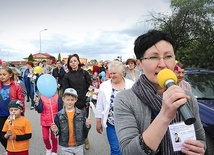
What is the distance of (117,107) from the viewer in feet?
4.71

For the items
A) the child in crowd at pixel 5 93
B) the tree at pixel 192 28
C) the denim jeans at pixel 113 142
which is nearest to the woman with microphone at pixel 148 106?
the denim jeans at pixel 113 142

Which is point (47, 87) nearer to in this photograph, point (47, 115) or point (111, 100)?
point (47, 115)

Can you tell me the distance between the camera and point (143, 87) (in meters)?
1.45

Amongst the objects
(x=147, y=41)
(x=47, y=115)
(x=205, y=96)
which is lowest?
(x=47, y=115)

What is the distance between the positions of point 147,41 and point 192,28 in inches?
630

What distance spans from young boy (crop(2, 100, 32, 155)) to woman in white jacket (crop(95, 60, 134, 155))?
1.21 metres

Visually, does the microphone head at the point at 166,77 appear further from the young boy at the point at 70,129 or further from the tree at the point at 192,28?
the tree at the point at 192,28

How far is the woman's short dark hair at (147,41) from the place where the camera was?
1434mm

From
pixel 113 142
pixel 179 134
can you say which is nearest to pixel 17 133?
pixel 113 142

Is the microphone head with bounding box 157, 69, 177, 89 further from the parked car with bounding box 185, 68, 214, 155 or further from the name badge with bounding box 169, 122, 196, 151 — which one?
the parked car with bounding box 185, 68, 214, 155

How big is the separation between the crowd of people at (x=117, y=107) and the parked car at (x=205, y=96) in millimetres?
465

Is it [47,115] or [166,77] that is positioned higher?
[166,77]

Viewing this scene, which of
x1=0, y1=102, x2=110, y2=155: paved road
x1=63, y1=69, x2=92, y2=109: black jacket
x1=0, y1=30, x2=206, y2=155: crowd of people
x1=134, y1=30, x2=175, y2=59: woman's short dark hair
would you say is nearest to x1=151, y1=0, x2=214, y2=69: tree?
x1=0, y1=30, x2=206, y2=155: crowd of people

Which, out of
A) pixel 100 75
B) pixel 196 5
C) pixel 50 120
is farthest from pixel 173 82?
pixel 196 5
